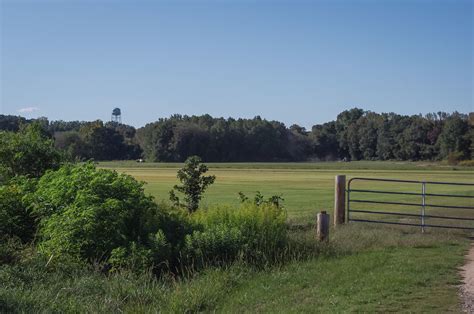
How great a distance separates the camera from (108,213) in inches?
482

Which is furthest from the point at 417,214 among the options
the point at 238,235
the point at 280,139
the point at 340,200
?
the point at 280,139

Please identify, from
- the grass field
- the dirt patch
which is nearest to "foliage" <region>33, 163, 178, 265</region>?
the grass field

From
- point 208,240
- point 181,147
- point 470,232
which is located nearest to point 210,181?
point 208,240

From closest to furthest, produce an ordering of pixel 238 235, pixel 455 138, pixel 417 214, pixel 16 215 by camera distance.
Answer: pixel 238 235 → pixel 16 215 → pixel 417 214 → pixel 455 138

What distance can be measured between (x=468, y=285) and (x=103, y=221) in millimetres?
6768

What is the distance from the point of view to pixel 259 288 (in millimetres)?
10438

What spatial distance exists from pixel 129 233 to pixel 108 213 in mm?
786

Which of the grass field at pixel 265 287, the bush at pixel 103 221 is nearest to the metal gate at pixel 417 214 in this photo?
the grass field at pixel 265 287

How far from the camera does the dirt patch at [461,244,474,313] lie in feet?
29.9

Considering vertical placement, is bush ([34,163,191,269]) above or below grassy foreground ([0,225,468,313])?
above

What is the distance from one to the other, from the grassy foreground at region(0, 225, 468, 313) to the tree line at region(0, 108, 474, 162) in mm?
105230

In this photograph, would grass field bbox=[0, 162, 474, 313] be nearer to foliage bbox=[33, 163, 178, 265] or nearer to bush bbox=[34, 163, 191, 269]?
bush bbox=[34, 163, 191, 269]

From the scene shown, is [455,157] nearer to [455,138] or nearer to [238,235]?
[455,138]

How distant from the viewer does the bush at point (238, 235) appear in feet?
41.5
